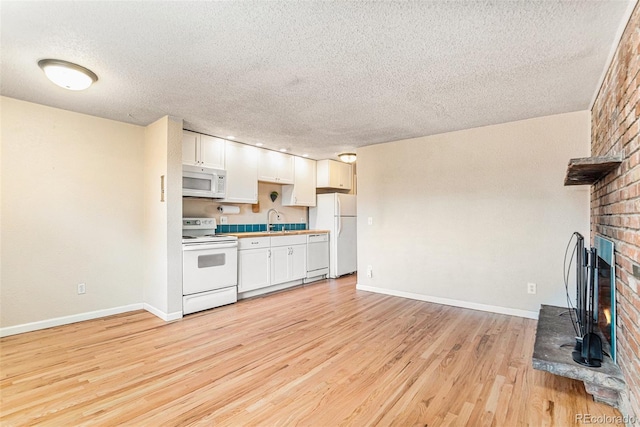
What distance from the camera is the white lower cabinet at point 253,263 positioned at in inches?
171

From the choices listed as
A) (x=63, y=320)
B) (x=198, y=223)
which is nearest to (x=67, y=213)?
(x=63, y=320)

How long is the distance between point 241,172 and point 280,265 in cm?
153

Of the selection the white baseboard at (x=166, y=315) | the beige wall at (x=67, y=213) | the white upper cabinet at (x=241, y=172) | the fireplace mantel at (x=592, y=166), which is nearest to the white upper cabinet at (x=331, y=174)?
the white upper cabinet at (x=241, y=172)

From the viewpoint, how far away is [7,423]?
1.77 metres

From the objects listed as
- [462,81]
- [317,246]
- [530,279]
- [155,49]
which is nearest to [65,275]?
[155,49]

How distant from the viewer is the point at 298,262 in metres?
5.16

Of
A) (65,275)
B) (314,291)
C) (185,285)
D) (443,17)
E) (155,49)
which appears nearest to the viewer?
(443,17)

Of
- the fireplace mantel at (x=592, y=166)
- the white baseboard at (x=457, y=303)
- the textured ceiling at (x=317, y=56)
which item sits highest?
the textured ceiling at (x=317, y=56)

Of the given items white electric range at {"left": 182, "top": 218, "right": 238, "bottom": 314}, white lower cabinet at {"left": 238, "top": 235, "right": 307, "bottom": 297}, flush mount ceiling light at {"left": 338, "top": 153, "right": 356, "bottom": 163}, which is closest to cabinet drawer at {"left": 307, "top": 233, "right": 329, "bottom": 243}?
white lower cabinet at {"left": 238, "top": 235, "right": 307, "bottom": 297}

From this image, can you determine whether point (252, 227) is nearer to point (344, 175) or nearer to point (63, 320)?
point (344, 175)

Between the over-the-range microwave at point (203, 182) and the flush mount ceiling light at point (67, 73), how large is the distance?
156cm

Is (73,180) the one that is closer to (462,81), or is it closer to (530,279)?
(462,81)

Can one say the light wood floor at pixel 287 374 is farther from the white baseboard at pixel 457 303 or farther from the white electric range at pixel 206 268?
the white electric range at pixel 206 268

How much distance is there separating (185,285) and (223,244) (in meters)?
→ 0.67
